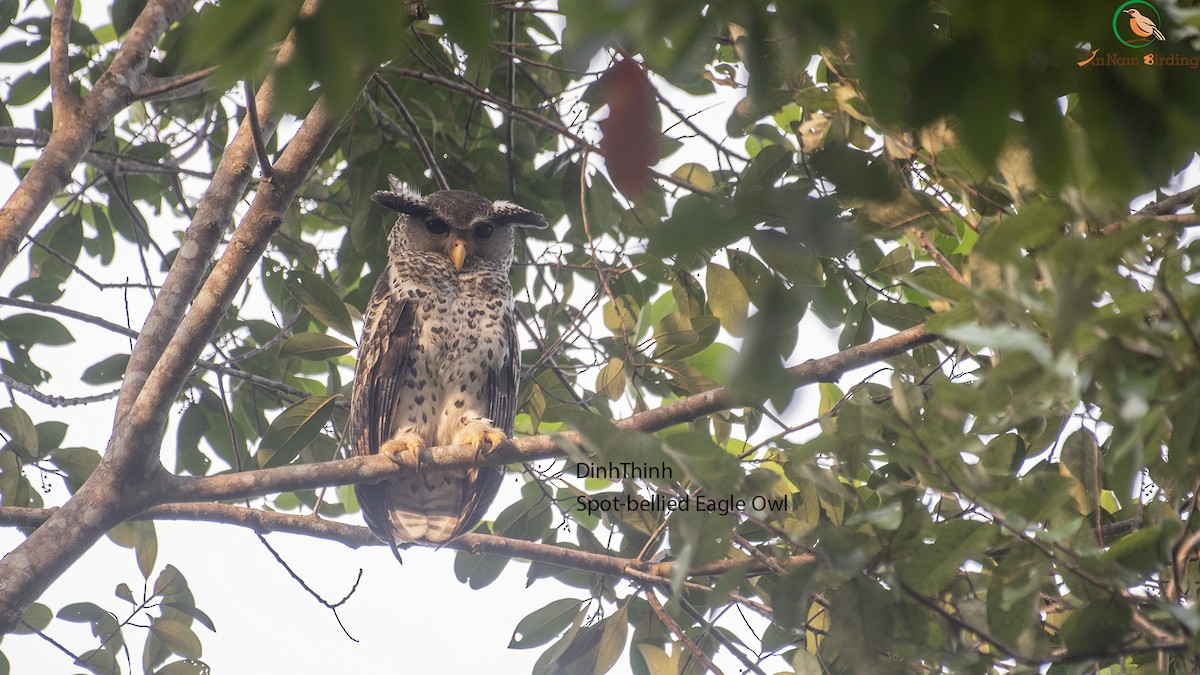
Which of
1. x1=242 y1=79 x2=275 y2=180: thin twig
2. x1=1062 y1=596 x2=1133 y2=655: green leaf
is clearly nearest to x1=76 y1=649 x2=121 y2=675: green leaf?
x1=242 y1=79 x2=275 y2=180: thin twig

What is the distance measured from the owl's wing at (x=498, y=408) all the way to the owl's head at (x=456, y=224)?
0.48 m

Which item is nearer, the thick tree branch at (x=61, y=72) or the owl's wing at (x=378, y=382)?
the thick tree branch at (x=61, y=72)

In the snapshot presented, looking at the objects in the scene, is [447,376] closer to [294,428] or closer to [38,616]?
[294,428]

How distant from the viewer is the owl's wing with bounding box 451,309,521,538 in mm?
4117

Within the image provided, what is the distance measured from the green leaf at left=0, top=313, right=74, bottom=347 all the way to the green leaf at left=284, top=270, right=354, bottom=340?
3.93 ft

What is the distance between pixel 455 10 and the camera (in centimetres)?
82

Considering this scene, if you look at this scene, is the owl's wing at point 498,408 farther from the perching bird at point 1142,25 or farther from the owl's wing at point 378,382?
the perching bird at point 1142,25

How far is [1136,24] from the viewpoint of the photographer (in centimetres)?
89

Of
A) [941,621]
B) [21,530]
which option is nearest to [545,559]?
[941,621]

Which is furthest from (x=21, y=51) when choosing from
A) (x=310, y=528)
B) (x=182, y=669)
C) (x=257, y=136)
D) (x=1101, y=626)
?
(x=1101, y=626)

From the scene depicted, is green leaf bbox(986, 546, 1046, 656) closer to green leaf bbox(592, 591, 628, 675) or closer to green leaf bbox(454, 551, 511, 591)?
green leaf bbox(592, 591, 628, 675)

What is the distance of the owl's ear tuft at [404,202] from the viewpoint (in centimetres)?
415

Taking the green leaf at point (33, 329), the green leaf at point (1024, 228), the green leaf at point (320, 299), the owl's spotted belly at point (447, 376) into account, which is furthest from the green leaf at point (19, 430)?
the green leaf at point (1024, 228)

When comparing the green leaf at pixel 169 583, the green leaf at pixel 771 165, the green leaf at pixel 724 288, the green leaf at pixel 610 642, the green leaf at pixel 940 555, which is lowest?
the green leaf at pixel 940 555
